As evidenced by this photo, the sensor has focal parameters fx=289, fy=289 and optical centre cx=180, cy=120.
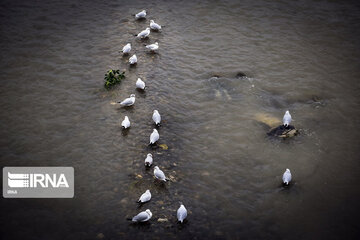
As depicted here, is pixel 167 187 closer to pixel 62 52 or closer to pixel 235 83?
pixel 235 83

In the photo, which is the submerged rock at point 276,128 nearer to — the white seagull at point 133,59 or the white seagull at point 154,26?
the white seagull at point 133,59

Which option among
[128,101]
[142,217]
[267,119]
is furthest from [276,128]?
[142,217]

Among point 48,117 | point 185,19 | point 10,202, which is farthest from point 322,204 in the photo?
point 185,19

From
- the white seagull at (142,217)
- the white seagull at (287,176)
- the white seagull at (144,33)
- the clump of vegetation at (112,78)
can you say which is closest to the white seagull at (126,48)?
the white seagull at (144,33)

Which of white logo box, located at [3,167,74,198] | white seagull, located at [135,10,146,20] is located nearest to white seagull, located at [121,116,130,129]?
white logo box, located at [3,167,74,198]

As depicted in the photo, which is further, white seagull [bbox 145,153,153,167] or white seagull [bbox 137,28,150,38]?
white seagull [bbox 137,28,150,38]

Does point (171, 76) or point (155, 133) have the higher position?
point (171, 76)

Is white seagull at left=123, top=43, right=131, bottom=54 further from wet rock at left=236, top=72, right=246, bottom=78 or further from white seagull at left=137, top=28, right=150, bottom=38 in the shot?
wet rock at left=236, top=72, right=246, bottom=78
